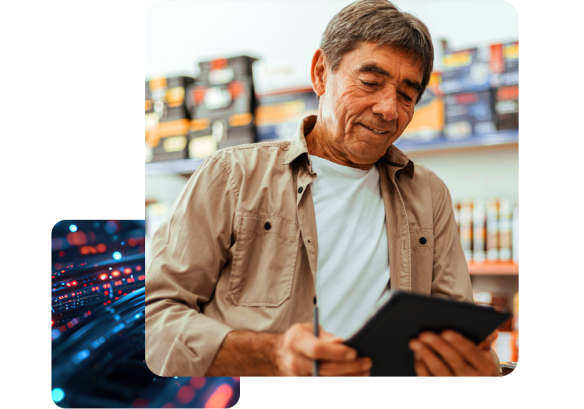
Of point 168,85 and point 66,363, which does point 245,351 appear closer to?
point 66,363

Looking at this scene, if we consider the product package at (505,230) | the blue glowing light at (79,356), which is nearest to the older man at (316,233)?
the blue glowing light at (79,356)

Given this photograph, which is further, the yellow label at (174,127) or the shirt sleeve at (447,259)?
the yellow label at (174,127)

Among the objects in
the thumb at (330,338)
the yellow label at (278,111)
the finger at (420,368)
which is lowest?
the finger at (420,368)

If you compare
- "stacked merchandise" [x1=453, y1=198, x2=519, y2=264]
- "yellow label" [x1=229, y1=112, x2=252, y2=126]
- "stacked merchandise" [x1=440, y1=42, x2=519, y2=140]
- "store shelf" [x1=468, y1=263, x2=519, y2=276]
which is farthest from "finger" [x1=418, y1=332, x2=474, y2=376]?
"yellow label" [x1=229, y1=112, x2=252, y2=126]

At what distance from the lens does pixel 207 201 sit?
1.14m

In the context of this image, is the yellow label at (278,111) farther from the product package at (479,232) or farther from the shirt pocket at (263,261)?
A: the product package at (479,232)

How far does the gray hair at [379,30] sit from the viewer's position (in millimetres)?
1158

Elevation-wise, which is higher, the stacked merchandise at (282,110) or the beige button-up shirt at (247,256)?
the stacked merchandise at (282,110)

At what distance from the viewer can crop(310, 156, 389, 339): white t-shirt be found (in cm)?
114

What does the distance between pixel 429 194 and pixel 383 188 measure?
159mm

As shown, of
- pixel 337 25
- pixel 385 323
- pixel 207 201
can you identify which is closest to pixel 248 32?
pixel 337 25

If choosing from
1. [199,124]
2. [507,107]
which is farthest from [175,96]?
[507,107]

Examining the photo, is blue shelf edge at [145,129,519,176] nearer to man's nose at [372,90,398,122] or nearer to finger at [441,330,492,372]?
man's nose at [372,90,398,122]

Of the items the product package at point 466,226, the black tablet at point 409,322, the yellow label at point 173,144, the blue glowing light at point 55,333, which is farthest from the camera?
the product package at point 466,226
